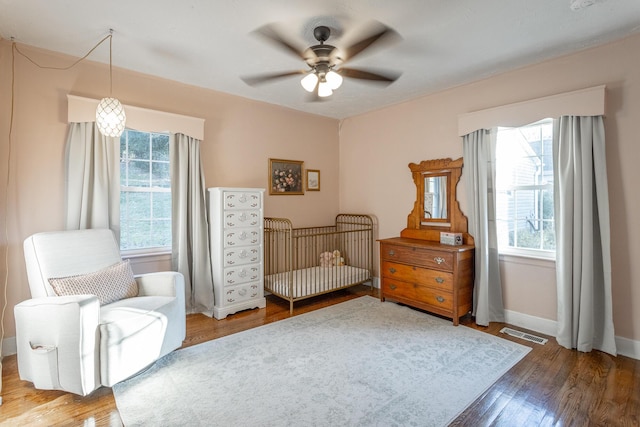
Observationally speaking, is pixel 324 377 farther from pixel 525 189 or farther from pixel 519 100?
pixel 519 100

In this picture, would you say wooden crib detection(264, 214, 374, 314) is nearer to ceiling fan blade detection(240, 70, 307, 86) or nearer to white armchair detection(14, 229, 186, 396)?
white armchair detection(14, 229, 186, 396)

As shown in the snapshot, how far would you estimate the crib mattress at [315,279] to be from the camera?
382cm

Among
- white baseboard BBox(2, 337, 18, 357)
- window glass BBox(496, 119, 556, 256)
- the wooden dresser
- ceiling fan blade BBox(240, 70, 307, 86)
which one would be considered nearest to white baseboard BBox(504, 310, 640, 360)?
the wooden dresser

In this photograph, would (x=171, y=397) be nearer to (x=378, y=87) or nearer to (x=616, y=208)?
(x=378, y=87)

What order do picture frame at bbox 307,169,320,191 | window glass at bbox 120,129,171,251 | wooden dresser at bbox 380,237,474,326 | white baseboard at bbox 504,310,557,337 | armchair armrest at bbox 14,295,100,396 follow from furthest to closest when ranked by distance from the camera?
picture frame at bbox 307,169,320,191
window glass at bbox 120,129,171,251
wooden dresser at bbox 380,237,474,326
white baseboard at bbox 504,310,557,337
armchair armrest at bbox 14,295,100,396

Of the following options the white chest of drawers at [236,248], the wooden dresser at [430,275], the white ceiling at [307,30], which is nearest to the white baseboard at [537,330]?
the wooden dresser at [430,275]

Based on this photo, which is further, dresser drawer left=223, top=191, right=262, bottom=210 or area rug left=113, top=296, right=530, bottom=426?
dresser drawer left=223, top=191, right=262, bottom=210

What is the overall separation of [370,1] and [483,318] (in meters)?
3.00

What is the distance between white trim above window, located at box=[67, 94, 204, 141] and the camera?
2861 mm

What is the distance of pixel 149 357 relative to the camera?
2.33 m

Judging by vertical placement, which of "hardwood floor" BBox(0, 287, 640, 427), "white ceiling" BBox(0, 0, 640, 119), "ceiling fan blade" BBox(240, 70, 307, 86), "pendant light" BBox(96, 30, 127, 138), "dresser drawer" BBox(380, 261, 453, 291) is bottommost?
"hardwood floor" BBox(0, 287, 640, 427)

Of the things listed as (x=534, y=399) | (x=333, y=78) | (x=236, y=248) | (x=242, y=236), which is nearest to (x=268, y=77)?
(x=333, y=78)

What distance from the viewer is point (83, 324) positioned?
6.63 ft

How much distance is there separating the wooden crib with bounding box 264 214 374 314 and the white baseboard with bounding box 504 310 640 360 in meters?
1.82
